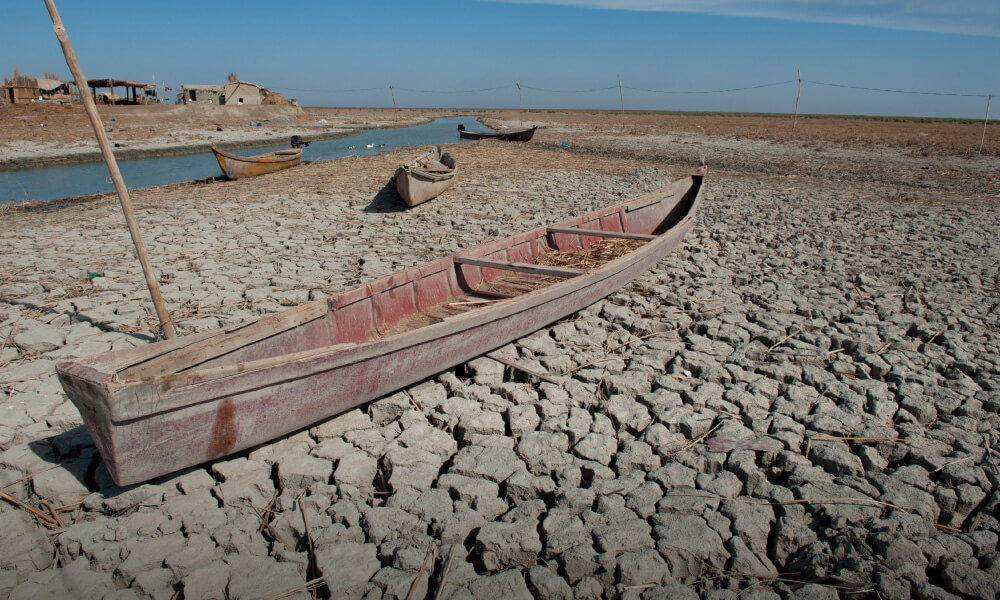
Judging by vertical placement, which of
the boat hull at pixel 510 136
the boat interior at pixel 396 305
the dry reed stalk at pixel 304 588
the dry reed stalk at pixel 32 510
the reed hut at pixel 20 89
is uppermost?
the reed hut at pixel 20 89

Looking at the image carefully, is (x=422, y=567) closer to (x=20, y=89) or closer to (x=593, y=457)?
(x=593, y=457)

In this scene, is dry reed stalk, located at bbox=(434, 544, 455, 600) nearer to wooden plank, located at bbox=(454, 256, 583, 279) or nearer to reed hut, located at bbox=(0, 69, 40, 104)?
wooden plank, located at bbox=(454, 256, 583, 279)

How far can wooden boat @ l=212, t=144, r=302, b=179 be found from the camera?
42.7ft

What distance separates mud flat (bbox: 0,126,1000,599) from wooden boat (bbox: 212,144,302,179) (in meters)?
6.98

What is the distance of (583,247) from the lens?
7316 millimetres

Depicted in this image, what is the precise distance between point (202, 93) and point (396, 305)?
43854mm

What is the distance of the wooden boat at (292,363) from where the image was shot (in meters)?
2.53

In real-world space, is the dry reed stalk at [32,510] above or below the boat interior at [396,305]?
below

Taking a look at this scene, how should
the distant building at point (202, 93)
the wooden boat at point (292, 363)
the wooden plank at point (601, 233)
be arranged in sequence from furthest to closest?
the distant building at point (202, 93) < the wooden plank at point (601, 233) < the wooden boat at point (292, 363)

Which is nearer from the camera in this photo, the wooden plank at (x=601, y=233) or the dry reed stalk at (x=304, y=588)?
the dry reed stalk at (x=304, y=588)

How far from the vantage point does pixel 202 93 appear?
4012 cm

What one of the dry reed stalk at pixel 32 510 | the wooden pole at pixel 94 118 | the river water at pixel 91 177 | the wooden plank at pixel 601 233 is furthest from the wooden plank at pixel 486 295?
the river water at pixel 91 177

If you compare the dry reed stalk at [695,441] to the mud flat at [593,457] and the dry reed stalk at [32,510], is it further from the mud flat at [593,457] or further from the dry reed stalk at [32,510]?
the dry reed stalk at [32,510]

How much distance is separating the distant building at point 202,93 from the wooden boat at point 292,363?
43.3 m
